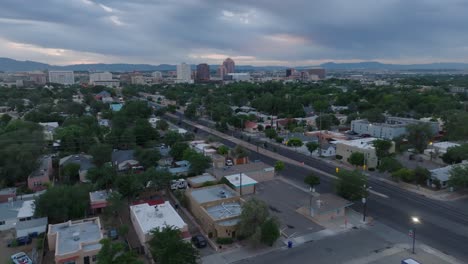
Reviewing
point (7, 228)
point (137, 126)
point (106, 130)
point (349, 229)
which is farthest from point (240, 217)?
point (106, 130)

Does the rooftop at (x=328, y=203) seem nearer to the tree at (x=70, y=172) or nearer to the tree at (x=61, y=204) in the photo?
the tree at (x=61, y=204)

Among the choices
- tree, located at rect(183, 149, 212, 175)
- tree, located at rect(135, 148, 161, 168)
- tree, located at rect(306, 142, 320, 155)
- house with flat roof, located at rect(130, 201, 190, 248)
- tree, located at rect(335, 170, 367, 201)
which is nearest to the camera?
house with flat roof, located at rect(130, 201, 190, 248)

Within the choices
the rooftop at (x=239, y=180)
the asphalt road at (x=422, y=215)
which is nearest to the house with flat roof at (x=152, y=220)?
the rooftop at (x=239, y=180)

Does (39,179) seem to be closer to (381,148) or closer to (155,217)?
(155,217)

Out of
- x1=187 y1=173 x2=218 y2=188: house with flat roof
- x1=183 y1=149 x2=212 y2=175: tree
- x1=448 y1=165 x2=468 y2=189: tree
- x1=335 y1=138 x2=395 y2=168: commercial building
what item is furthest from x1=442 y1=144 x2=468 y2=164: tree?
x1=183 y1=149 x2=212 y2=175: tree

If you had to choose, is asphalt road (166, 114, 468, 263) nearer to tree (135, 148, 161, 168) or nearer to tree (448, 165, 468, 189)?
tree (448, 165, 468, 189)
